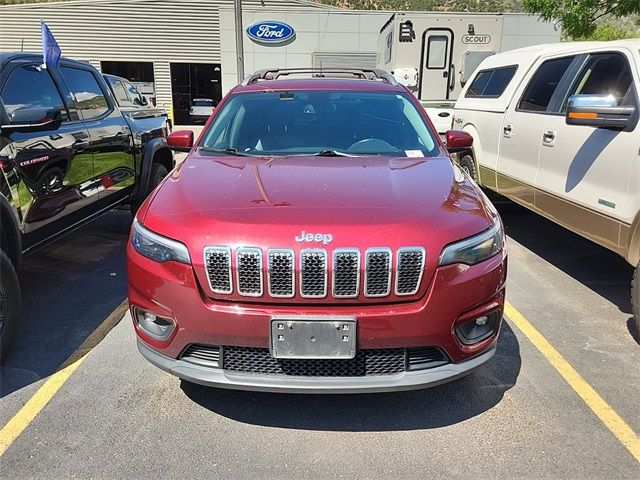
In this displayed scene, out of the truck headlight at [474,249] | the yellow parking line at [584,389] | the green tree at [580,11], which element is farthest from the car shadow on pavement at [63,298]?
the green tree at [580,11]

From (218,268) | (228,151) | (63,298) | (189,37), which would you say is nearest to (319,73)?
(228,151)

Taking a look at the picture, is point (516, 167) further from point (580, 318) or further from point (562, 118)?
point (580, 318)

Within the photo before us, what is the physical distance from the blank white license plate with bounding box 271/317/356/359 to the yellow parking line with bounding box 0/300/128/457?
1.47 m

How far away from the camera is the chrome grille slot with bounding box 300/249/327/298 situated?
93.6 inches

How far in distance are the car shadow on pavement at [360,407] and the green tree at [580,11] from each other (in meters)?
8.48

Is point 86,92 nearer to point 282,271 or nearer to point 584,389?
point 282,271

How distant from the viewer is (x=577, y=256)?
18.4ft

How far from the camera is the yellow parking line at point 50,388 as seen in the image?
107 inches

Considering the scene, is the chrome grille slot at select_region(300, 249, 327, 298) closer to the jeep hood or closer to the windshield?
the jeep hood

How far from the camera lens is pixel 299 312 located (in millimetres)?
2395

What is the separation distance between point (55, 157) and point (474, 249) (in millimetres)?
3225

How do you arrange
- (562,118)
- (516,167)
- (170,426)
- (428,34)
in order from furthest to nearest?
(428,34) < (516,167) < (562,118) < (170,426)

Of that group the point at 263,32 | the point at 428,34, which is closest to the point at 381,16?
the point at 263,32

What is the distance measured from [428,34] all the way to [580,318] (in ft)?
28.0
